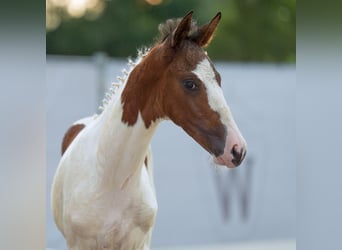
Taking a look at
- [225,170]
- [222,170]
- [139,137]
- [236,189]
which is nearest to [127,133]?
[139,137]

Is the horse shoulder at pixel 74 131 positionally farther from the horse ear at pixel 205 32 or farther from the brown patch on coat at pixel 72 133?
the horse ear at pixel 205 32

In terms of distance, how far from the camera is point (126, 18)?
31.0ft

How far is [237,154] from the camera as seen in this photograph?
165 cm

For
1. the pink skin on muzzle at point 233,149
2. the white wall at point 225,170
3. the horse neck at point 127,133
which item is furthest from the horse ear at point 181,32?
the white wall at point 225,170

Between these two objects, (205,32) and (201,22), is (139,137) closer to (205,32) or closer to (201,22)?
(205,32)

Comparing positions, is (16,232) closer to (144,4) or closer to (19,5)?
(19,5)

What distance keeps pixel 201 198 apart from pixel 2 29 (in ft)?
13.9

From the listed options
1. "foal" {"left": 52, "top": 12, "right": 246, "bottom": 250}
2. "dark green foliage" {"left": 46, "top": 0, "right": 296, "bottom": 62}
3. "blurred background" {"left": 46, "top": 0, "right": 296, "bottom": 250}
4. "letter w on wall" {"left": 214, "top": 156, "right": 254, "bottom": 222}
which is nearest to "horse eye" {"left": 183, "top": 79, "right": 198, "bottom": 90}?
"foal" {"left": 52, "top": 12, "right": 246, "bottom": 250}

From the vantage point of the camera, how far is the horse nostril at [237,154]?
1.65 meters

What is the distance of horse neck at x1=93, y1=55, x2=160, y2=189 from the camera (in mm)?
1866

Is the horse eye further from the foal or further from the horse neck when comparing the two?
the horse neck

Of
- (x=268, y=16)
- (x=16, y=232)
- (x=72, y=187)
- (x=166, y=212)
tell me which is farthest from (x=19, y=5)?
(x=268, y=16)

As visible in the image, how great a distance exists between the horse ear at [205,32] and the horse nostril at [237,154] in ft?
0.94

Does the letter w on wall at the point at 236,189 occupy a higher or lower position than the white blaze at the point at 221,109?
lower
